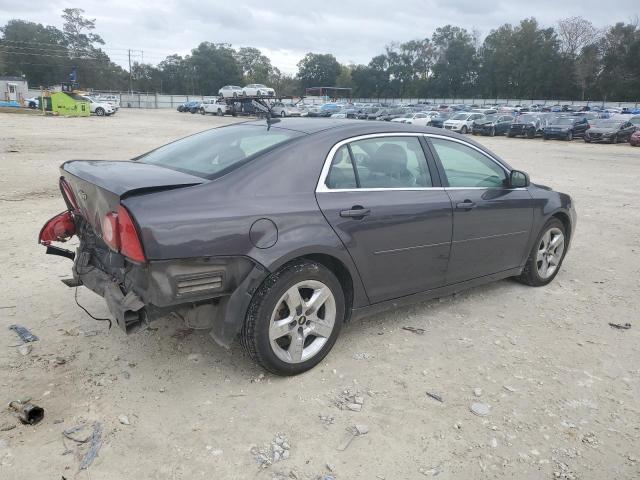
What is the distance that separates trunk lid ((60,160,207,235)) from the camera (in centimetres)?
282

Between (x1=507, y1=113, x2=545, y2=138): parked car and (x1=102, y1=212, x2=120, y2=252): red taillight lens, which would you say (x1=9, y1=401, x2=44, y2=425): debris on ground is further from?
(x1=507, y1=113, x2=545, y2=138): parked car

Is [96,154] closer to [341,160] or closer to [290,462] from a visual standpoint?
[341,160]

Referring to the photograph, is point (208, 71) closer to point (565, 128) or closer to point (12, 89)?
point (12, 89)

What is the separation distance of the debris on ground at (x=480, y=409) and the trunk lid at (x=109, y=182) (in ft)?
7.05

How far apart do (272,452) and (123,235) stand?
4.62 feet

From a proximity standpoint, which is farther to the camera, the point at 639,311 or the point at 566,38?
the point at 566,38

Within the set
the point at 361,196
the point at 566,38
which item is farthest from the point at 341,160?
the point at 566,38

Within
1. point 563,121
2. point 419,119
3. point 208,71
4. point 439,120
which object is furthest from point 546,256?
point 208,71

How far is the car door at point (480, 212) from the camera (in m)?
4.07

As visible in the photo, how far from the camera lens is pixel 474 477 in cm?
251

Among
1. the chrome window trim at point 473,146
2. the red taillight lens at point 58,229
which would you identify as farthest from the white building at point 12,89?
the chrome window trim at point 473,146

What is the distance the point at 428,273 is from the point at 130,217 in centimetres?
227

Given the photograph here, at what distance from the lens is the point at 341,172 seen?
11.4 feet

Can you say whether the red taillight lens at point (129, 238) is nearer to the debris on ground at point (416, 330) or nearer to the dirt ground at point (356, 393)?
the dirt ground at point (356, 393)
